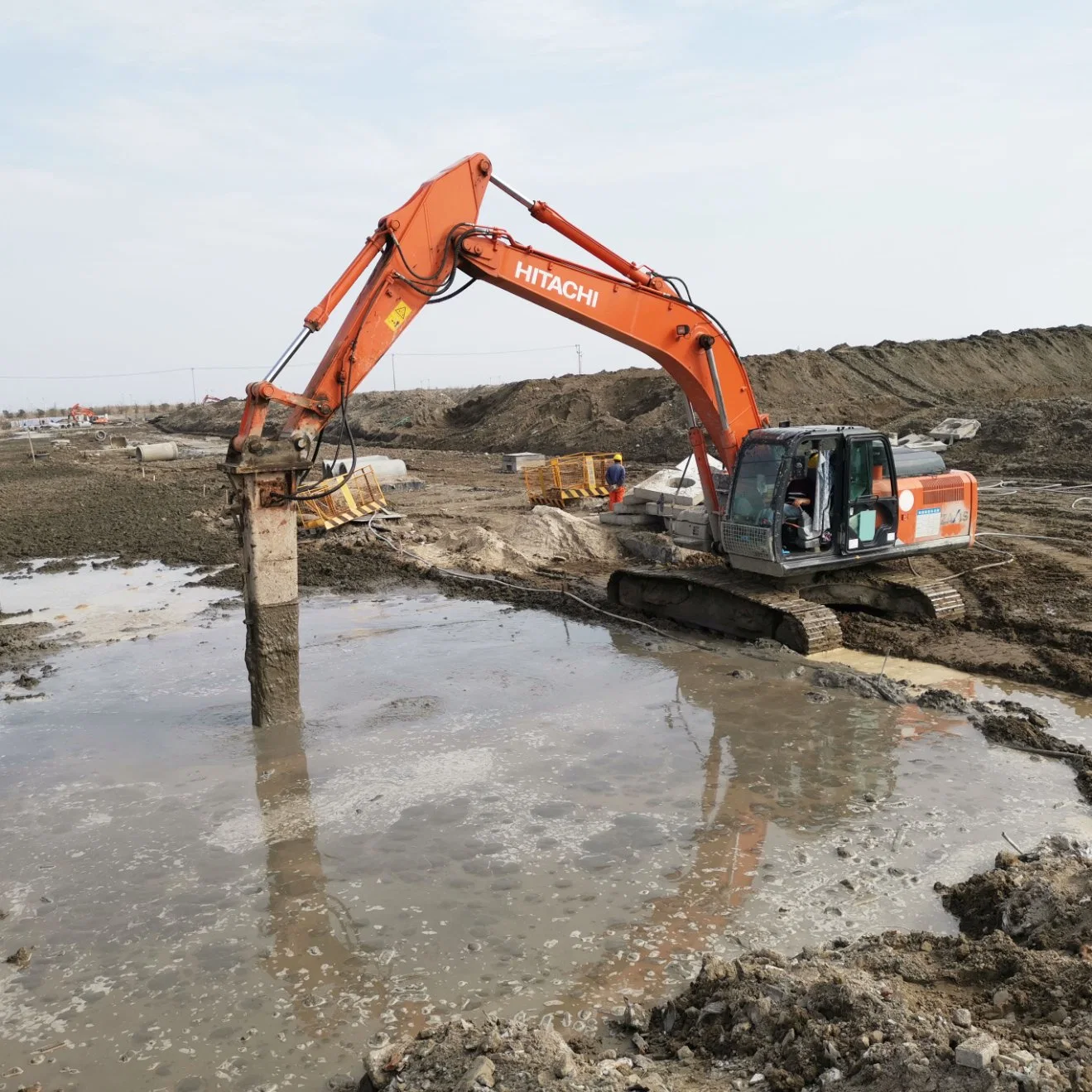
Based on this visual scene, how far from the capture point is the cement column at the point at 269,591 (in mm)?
7957

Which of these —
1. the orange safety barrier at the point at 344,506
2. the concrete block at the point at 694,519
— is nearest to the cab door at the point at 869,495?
the concrete block at the point at 694,519

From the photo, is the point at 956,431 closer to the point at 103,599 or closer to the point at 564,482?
the point at 564,482

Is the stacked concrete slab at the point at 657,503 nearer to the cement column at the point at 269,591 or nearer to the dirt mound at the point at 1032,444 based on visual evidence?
the cement column at the point at 269,591

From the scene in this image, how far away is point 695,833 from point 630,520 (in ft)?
33.5

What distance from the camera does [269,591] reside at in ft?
26.6

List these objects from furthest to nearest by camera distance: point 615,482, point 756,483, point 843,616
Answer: point 615,482 → point 843,616 → point 756,483

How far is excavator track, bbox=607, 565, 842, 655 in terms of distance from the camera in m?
10.1

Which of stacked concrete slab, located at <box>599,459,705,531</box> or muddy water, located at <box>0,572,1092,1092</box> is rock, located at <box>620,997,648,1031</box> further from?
stacked concrete slab, located at <box>599,459,705,531</box>

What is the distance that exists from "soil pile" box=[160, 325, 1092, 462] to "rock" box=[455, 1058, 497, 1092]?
81.6ft

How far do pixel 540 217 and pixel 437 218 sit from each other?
1.13m

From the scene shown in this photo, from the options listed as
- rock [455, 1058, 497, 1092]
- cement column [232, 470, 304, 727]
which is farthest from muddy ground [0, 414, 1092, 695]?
rock [455, 1058, 497, 1092]

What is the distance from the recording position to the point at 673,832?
639 centimetres

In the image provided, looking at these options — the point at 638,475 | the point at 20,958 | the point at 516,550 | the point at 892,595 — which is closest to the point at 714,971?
the point at 20,958

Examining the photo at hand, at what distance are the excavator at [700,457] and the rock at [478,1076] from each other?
5064 mm
